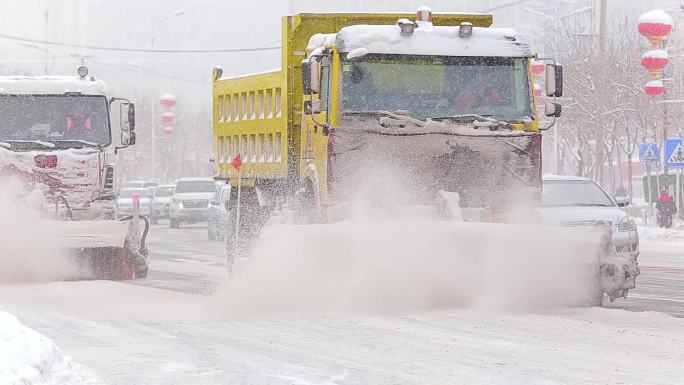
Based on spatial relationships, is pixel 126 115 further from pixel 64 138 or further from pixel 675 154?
pixel 675 154

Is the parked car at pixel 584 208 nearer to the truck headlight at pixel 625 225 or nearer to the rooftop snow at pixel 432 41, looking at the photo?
the truck headlight at pixel 625 225

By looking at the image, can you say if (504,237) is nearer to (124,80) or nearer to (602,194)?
(602,194)

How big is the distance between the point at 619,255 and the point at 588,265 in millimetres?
424

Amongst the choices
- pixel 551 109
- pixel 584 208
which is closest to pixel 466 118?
pixel 551 109

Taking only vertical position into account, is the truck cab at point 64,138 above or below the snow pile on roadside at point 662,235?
above

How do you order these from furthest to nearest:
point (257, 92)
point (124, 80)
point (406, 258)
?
point (124, 80)
point (257, 92)
point (406, 258)

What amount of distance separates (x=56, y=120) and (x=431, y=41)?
689cm

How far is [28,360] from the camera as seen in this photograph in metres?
8.69

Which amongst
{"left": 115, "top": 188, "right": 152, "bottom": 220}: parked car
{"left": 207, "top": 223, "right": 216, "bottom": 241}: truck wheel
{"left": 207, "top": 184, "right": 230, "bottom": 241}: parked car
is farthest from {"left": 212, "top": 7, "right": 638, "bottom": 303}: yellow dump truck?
{"left": 115, "top": 188, "right": 152, "bottom": 220}: parked car

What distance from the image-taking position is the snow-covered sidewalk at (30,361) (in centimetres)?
829

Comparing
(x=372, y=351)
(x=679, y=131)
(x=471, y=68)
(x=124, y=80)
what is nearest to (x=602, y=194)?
(x=471, y=68)

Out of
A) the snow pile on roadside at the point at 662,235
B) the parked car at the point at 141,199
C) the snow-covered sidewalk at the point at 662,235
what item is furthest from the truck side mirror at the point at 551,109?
the parked car at the point at 141,199

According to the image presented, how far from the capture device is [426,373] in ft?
31.1

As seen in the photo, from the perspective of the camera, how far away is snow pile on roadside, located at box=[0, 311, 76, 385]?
27.1 ft
